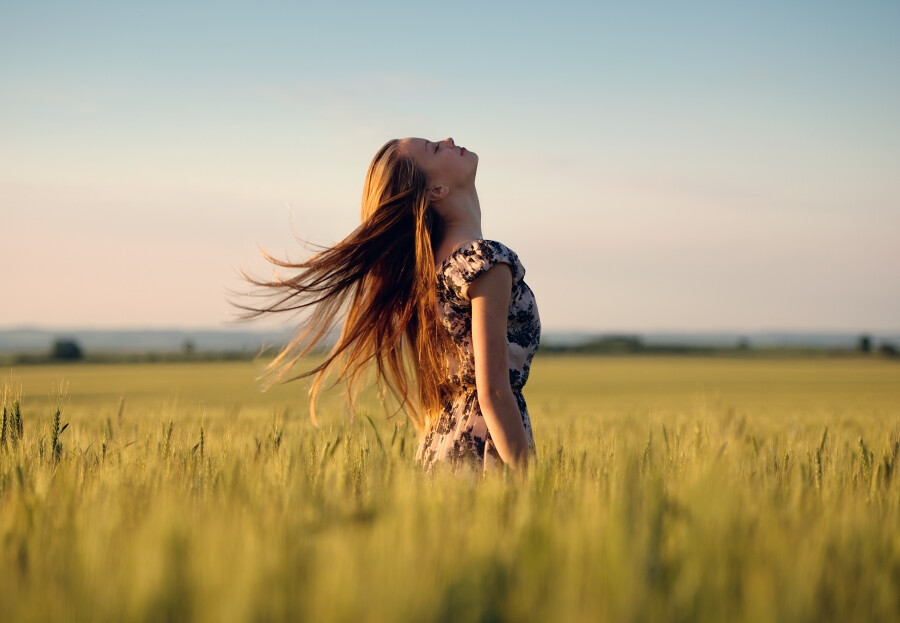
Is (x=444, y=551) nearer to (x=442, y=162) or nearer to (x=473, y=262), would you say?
(x=473, y=262)

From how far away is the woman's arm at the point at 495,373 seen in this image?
2932mm

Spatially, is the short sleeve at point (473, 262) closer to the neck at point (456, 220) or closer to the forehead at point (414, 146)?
the neck at point (456, 220)

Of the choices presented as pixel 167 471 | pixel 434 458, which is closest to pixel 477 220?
pixel 434 458

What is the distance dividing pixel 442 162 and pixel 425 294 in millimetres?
563

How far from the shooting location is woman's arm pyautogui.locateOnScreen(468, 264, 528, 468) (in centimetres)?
293

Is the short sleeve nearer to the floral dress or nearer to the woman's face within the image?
the floral dress

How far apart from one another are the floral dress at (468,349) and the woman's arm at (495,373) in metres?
0.09

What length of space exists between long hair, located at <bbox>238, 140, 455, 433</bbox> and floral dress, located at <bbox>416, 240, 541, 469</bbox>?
104 millimetres

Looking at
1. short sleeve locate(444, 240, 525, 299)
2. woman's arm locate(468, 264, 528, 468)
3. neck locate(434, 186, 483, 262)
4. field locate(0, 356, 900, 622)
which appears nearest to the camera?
field locate(0, 356, 900, 622)

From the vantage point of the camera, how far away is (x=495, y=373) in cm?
295

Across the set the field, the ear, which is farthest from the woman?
the field

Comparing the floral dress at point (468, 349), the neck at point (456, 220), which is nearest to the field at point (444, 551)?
the floral dress at point (468, 349)

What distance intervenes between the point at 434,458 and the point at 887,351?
116 ft

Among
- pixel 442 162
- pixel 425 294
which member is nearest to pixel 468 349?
pixel 425 294
